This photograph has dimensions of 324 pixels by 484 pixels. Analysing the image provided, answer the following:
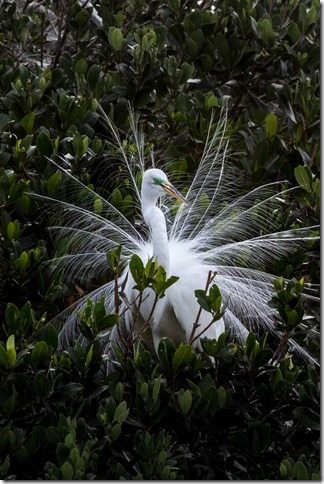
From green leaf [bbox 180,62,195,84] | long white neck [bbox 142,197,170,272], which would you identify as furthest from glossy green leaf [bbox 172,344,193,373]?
green leaf [bbox 180,62,195,84]

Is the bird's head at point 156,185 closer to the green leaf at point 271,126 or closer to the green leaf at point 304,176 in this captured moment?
the green leaf at point 304,176

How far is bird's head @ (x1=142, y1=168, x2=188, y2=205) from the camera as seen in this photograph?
323 centimetres

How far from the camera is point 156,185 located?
324cm

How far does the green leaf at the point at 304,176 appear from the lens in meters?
3.26

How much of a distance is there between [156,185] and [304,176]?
47 centimetres

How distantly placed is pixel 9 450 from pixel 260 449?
0.64 metres

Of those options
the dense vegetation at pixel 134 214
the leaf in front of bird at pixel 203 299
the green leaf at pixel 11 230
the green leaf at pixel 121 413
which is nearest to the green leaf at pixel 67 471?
the dense vegetation at pixel 134 214

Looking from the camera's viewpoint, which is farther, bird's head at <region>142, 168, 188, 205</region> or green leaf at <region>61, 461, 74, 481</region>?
bird's head at <region>142, 168, 188, 205</region>

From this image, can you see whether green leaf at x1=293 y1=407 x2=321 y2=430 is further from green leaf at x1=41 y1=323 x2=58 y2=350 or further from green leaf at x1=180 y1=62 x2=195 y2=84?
green leaf at x1=180 y1=62 x2=195 y2=84

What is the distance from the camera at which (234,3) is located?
13.9 ft

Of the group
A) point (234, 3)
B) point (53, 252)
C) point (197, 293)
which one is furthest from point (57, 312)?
point (234, 3)

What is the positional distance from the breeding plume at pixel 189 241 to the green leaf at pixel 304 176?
0.36 ft

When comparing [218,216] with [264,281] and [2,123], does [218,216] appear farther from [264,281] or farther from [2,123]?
[2,123]

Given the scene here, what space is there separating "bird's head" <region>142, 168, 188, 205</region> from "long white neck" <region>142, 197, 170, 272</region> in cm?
3
